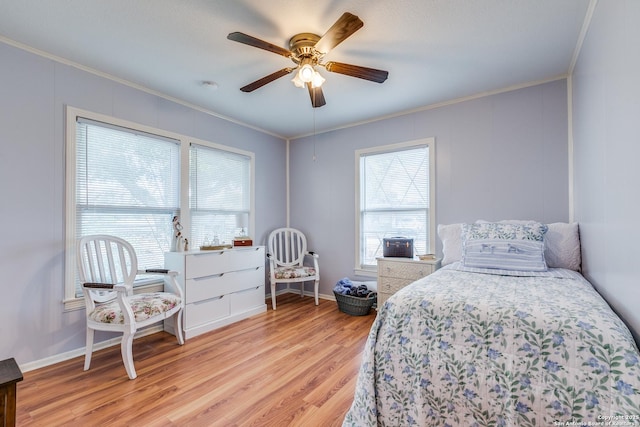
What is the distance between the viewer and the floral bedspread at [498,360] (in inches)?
42.6

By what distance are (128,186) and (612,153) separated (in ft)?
11.9

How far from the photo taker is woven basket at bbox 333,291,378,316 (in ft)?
11.3

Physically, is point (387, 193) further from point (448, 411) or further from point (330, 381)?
point (448, 411)

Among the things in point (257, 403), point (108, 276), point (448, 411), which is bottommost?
point (257, 403)

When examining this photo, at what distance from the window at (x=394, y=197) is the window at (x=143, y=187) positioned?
1.70 metres

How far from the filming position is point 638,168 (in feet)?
3.92

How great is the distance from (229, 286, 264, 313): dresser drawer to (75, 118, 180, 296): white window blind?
0.87 metres

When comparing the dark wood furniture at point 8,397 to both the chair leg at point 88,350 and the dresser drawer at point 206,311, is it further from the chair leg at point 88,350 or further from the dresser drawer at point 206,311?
the dresser drawer at point 206,311

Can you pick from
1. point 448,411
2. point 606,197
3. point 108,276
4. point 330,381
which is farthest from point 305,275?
point 606,197

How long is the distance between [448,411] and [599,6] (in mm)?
2351

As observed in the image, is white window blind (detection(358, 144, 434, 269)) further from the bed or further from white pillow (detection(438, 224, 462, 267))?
the bed

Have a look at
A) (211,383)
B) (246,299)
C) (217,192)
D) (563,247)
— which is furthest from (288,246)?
(563,247)

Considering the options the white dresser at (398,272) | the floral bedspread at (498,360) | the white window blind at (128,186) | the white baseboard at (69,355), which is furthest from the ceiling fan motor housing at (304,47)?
the white baseboard at (69,355)

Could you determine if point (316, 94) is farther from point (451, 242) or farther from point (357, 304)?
point (357, 304)
